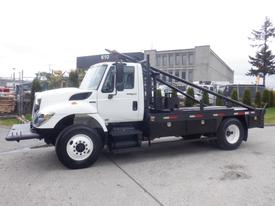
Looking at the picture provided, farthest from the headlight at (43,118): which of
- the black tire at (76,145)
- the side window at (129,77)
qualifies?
the side window at (129,77)

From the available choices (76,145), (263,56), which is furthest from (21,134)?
(263,56)

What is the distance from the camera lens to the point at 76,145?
7254 mm

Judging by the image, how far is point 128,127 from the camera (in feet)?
26.8

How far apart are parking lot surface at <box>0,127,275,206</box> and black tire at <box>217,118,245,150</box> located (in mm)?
254

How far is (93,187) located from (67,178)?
83 centimetres

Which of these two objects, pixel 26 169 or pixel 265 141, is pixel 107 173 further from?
pixel 265 141

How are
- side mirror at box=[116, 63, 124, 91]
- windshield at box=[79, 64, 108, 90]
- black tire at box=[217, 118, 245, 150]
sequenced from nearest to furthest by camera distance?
side mirror at box=[116, 63, 124, 91] < windshield at box=[79, 64, 108, 90] < black tire at box=[217, 118, 245, 150]

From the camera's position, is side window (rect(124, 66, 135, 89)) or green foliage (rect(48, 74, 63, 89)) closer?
side window (rect(124, 66, 135, 89))

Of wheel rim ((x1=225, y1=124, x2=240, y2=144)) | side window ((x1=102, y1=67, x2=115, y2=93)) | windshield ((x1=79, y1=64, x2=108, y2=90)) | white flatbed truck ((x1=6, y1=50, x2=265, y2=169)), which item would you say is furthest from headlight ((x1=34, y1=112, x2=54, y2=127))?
wheel rim ((x1=225, y1=124, x2=240, y2=144))

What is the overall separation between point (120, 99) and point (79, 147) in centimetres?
150

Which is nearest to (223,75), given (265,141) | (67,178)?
(265,141)

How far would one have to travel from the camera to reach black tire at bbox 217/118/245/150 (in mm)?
9195

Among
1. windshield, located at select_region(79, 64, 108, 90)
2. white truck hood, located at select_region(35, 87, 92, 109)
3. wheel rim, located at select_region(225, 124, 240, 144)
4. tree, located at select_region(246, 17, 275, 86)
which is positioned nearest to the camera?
white truck hood, located at select_region(35, 87, 92, 109)

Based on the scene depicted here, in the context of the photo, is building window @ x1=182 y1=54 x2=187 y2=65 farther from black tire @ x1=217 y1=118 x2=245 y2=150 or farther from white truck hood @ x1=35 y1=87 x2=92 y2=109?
white truck hood @ x1=35 y1=87 x2=92 y2=109
